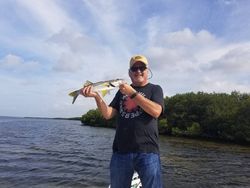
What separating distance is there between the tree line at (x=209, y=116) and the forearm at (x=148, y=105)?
47.6 m

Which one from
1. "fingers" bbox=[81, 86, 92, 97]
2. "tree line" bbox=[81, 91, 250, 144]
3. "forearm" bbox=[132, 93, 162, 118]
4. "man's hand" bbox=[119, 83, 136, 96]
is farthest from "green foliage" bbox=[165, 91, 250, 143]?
"man's hand" bbox=[119, 83, 136, 96]

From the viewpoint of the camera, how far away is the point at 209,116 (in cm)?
6266

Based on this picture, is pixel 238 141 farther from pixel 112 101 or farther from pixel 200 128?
pixel 112 101

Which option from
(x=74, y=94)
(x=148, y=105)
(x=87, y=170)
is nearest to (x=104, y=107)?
(x=74, y=94)

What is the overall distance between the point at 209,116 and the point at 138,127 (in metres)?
59.0

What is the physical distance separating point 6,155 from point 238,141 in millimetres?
36668

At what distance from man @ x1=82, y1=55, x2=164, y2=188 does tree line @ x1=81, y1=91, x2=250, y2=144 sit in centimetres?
4734

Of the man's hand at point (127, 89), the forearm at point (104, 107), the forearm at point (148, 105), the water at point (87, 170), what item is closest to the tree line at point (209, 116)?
the water at point (87, 170)

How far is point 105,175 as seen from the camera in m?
19.5

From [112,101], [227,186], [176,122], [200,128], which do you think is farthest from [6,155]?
[176,122]

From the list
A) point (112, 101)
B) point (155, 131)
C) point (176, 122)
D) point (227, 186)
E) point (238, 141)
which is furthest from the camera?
point (176, 122)

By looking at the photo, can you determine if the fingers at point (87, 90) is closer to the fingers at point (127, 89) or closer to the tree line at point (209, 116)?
the fingers at point (127, 89)

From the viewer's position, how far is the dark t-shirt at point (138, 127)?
546 cm

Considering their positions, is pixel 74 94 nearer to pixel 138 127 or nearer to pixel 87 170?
pixel 138 127
